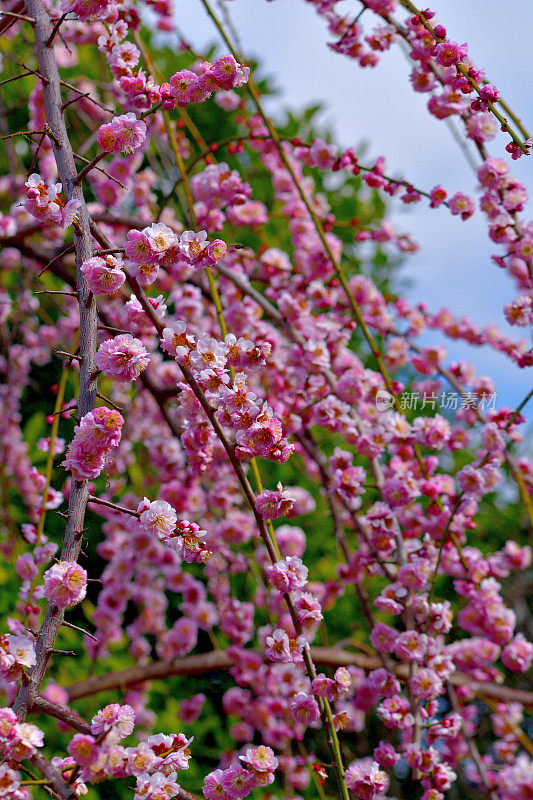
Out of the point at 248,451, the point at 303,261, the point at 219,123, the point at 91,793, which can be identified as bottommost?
the point at 91,793

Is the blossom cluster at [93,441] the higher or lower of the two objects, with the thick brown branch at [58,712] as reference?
higher

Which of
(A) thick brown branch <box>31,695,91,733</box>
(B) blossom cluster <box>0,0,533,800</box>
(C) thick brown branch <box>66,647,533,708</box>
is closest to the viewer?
(A) thick brown branch <box>31,695,91,733</box>

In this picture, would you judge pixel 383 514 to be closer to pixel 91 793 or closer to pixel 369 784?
pixel 369 784

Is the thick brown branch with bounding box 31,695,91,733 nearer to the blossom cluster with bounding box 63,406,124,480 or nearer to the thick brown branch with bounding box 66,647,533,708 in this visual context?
the blossom cluster with bounding box 63,406,124,480

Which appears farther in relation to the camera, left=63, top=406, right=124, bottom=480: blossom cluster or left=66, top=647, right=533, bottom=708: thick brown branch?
left=66, top=647, right=533, bottom=708: thick brown branch

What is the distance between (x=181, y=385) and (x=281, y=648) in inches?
18.5

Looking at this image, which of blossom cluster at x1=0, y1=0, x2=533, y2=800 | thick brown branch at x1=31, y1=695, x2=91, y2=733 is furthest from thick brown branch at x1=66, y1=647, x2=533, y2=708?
thick brown branch at x1=31, y1=695, x2=91, y2=733

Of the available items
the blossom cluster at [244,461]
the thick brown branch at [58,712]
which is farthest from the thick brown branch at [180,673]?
the thick brown branch at [58,712]

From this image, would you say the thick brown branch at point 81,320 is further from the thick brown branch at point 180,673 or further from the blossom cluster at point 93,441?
the thick brown branch at point 180,673

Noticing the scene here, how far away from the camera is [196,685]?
3238 mm

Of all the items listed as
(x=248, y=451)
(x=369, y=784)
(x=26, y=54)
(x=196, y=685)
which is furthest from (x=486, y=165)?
(x=26, y=54)

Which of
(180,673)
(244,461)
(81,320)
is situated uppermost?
(81,320)

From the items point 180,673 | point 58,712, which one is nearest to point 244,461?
point 58,712

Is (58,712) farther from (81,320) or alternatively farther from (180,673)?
(180,673)
